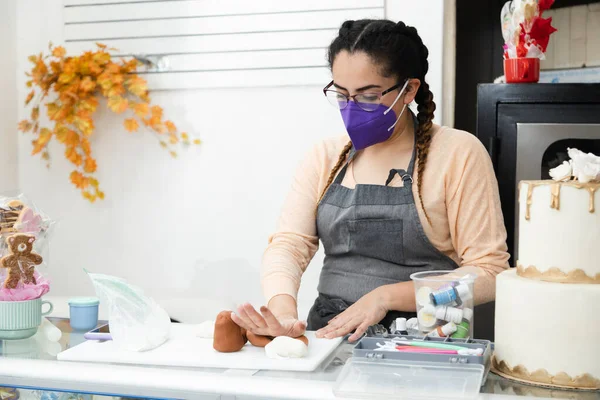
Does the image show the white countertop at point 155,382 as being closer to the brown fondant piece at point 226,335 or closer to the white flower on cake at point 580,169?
the brown fondant piece at point 226,335

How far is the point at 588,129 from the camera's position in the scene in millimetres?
2602

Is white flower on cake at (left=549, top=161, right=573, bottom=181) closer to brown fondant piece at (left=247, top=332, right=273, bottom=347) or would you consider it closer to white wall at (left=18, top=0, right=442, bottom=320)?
brown fondant piece at (left=247, top=332, right=273, bottom=347)

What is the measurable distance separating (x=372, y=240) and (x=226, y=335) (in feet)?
2.17

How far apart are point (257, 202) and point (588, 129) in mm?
1328

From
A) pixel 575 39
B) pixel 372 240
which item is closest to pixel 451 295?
pixel 372 240

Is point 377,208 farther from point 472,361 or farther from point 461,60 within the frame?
point 461,60

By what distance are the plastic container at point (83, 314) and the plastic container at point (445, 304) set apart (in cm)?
72

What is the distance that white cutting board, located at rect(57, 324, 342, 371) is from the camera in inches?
52.6

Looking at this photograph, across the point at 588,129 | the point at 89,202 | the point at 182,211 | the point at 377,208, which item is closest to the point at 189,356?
the point at 377,208

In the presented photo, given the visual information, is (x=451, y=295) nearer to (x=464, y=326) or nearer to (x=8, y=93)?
(x=464, y=326)

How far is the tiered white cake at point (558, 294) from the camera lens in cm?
123

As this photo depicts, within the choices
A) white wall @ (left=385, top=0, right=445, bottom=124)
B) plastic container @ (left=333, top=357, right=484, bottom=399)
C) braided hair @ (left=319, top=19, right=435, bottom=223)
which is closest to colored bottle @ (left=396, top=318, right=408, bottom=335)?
plastic container @ (left=333, top=357, right=484, bottom=399)

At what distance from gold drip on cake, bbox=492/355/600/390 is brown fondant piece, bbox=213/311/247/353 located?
47 centimetres

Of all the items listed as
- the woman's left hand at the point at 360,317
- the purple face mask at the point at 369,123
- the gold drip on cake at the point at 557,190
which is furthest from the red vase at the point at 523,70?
the gold drip on cake at the point at 557,190
